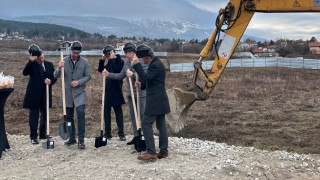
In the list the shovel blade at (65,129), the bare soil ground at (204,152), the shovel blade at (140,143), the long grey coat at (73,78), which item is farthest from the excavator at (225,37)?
the shovel blade at (65,129)

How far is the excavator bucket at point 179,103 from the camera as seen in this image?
884 cm

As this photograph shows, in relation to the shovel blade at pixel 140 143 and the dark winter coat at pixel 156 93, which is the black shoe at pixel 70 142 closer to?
the shovel blade at pixel 140 143

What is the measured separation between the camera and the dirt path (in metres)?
5.66

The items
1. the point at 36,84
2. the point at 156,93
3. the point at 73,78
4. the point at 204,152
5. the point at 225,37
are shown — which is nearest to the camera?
the point at 156,93

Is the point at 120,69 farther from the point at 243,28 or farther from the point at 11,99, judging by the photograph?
the point at 11,99

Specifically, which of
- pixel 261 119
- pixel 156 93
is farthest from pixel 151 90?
pixel 261 119

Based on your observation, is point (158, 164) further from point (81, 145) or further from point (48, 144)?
point (48, 144)

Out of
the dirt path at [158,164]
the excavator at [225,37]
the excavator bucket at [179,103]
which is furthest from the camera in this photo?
the excavator bucket at [179,103]

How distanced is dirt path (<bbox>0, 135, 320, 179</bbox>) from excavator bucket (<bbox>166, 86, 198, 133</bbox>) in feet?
5.28

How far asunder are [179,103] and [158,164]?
10.1 ft

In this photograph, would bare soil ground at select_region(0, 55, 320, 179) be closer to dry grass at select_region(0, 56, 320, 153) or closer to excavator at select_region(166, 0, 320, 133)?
dry grass at select_region(0, 56, 320, 153)

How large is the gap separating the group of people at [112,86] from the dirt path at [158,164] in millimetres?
369

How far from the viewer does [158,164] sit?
6.10m

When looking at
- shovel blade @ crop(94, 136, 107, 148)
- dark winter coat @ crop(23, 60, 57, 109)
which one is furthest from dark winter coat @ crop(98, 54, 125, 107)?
dark winter coat @ crop(23, 60, 57, 109)
